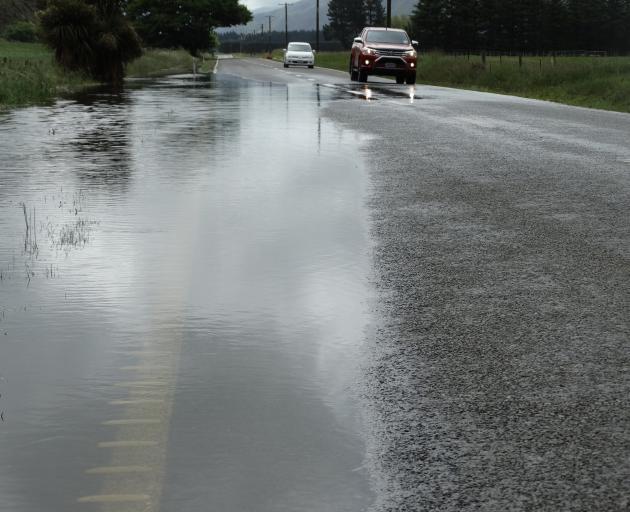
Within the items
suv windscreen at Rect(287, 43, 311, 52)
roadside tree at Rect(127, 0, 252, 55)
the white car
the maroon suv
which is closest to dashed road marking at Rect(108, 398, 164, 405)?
the maroon suv

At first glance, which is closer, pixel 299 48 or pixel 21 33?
pixel 299 48

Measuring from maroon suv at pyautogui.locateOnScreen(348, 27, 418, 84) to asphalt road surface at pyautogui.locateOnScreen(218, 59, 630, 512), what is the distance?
24.3m

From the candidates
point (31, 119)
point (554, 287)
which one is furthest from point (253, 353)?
point (31, 119)

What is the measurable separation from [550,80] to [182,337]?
31553 millimetres

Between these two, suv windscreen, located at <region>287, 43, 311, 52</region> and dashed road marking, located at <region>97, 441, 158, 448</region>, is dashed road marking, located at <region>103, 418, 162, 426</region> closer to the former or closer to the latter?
dashed road marking, located at <region>97, 441, 158, 448</region>

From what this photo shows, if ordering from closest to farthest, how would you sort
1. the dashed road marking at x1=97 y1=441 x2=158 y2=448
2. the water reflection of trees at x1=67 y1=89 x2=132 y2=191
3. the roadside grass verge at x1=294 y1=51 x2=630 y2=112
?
the dashed road marking at x1=97 y1=441 x2=158 y2=448
the water reflection of trees at x1=67 y1=89 x2=132 y2=191
the roadside grass verge at x1=294 y1=51 x2=630 y2=112

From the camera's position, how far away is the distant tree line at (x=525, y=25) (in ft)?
426

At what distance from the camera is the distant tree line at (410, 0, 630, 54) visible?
129750 millimetres

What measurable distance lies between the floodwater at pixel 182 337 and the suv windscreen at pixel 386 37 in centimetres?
2637

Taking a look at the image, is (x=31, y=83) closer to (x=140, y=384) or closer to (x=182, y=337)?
(x=182, y=337)

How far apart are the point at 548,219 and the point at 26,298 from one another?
469 cm

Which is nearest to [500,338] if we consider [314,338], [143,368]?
[314,338]

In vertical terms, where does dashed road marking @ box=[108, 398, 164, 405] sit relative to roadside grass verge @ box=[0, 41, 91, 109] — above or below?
below

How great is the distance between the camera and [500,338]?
5512mm
